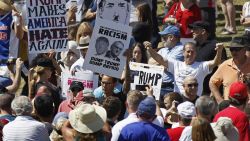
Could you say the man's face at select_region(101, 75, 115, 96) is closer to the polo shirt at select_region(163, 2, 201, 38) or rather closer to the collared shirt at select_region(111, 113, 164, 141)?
the collared shirt at select_region(111, 113, 164, 141)

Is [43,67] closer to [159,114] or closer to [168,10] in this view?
[159,114]

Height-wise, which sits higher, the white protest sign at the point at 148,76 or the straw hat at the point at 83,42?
the straw hat at the point at 83,42

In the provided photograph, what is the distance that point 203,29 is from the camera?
1510 cm

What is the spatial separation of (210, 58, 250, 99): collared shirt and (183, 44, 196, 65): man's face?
0.40 meters

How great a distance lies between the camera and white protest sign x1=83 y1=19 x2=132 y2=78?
14469mm

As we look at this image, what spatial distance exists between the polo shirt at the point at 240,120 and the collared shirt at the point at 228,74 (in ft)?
6.89

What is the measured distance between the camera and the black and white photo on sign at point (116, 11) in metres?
15.4

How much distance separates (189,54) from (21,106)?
11.1ft

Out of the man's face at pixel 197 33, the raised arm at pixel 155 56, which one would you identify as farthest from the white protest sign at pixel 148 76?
the man's face at pixel 197 33

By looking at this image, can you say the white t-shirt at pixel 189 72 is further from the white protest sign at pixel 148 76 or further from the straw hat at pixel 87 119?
the straw hat at pixel 87 119

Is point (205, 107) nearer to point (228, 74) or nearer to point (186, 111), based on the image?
point (186, 111)

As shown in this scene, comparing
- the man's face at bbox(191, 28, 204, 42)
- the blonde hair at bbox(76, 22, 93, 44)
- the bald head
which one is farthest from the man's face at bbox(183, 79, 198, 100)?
the blonde hair at bbox(76, 22, 93, 44)

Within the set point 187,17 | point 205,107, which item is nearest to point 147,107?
point 205,107

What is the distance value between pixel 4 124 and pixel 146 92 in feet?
8.38
